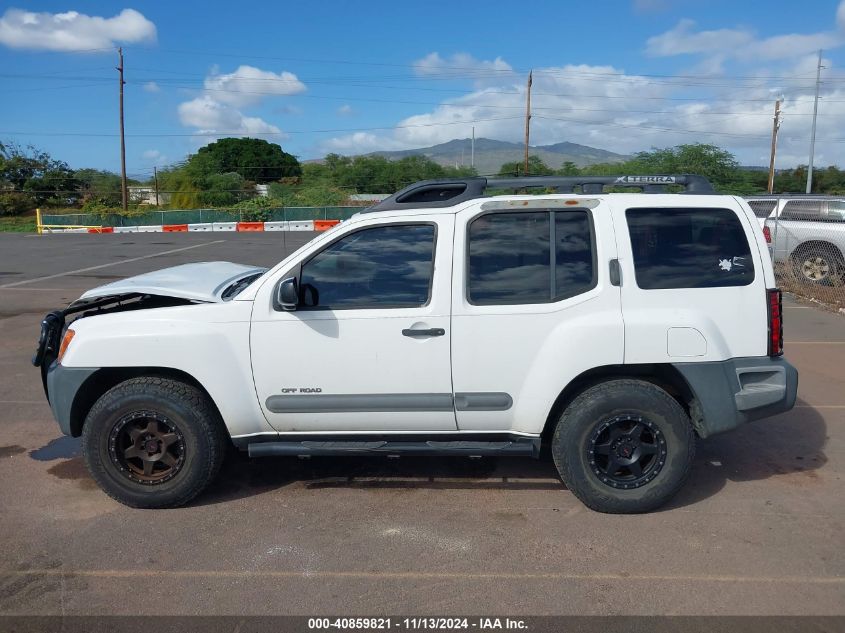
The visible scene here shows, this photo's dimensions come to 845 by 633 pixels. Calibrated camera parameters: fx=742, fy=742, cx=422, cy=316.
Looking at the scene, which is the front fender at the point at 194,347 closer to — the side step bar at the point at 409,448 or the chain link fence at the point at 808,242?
the side step bar at the point at 409,448

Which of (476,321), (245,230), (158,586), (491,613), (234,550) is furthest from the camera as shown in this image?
(245,230)

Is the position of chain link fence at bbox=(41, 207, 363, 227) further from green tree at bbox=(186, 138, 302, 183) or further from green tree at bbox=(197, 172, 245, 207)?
green tree at bbox=(186, 138, 302, 183)

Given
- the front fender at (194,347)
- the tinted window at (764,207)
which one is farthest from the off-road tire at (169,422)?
the tinted window at (764,207)

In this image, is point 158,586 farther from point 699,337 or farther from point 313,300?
point 699,337

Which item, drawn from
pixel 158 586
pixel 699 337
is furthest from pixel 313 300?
pixel 699 337

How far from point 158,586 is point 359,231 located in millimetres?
2268

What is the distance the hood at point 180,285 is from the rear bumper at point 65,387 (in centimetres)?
48

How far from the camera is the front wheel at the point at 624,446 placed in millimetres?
4410

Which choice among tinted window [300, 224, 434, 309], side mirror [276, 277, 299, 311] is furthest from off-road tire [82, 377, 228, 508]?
tinted window [300, 224, 434, 309]

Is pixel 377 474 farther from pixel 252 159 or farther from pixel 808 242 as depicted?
pixel 252 159

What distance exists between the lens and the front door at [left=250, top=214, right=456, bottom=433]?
4426 millimetres

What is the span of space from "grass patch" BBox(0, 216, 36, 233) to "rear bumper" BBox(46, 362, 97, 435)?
4942 centimetres

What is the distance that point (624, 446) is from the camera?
176 inches

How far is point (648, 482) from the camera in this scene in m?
4.50
